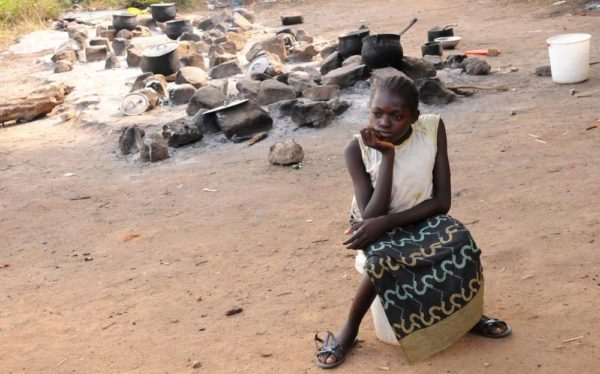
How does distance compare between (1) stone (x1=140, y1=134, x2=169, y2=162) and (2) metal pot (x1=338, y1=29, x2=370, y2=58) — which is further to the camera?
(2) metal pot (x1=338, y1=29, x2=370, y2=58)

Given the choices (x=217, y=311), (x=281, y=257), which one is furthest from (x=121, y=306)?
(x=281, y=257)

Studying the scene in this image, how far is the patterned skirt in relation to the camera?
3020mm

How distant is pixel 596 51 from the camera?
873cm

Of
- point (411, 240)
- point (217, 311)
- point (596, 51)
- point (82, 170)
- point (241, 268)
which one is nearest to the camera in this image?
point (411, 240)

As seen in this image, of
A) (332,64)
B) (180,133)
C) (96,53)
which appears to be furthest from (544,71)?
(96,53)

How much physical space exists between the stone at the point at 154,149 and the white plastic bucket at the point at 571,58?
355 cm

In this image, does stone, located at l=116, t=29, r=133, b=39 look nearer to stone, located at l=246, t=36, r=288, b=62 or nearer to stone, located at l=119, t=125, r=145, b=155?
stone, located at l=246, t=36, r=288, b=62

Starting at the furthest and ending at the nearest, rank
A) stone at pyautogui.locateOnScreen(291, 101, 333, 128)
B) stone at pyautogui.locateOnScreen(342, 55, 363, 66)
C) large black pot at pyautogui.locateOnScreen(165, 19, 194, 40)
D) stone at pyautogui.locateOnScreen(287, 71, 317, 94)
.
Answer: large black pot at pyautogui.locateOnScreen(165, 19, 194, 40) → stone at pyautogui.locateOnScreen(342, 55, 363, 66) → stone at pyautogui.locateOnScreen(287, 71, 317, 94) → stone at pyautogui.locateOnScreen(291, 101, 333, 128)

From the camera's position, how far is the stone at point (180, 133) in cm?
731

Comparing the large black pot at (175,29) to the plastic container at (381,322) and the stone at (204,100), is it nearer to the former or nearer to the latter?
the stone at (204,100)

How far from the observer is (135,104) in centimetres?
870

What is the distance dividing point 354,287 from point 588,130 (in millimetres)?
2824

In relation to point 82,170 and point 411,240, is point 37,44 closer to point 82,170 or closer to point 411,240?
point 82,170

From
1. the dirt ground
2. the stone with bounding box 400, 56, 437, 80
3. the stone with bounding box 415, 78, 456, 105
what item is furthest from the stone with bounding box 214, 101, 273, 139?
the stone with bounding box 400, 56, 437, 80
